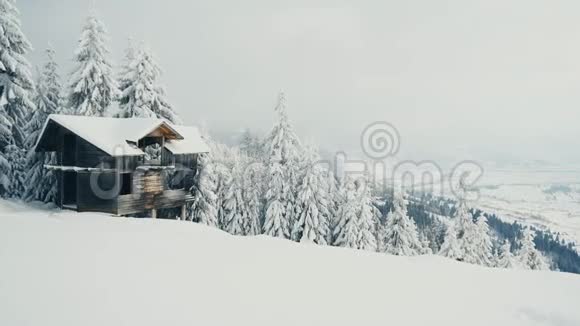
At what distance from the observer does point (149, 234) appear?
11.8m

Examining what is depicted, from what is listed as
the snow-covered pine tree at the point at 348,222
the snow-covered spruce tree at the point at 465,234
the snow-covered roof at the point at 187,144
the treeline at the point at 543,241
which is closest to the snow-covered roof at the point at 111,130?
the snow-covered roof at the point at 187,144

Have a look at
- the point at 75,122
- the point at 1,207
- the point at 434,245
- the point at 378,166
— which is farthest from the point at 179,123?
the point at 434,245

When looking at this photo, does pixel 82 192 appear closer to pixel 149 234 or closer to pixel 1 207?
pixel 1 207

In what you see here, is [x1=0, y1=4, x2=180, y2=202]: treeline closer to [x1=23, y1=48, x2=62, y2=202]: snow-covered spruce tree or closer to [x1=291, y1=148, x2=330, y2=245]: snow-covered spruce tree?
[x1=23, y1=48, x2=62, y2=202]: snow-covered spruce tree

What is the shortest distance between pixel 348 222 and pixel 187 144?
17.1m

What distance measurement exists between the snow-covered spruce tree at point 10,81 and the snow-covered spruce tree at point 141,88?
7593 millimetres

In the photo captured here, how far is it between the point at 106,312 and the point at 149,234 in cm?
642

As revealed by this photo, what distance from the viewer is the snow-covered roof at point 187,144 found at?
92.9 ft

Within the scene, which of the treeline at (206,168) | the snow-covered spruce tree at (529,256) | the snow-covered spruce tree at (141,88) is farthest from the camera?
the snow-covered spruce tree at (529,256)

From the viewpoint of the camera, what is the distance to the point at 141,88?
1251 inches

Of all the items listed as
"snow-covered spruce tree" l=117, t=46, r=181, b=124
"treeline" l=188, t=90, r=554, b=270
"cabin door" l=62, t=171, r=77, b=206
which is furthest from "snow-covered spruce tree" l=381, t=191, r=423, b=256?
"cabin door" l=62, t=171, r=77, b=206

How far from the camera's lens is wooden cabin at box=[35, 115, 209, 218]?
22391 millimetres

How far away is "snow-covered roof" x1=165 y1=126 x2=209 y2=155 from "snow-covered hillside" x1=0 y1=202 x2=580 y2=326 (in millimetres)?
18029

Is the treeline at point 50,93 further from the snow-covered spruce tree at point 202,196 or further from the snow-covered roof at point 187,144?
the snow-covered spruce tree at point 202,196
